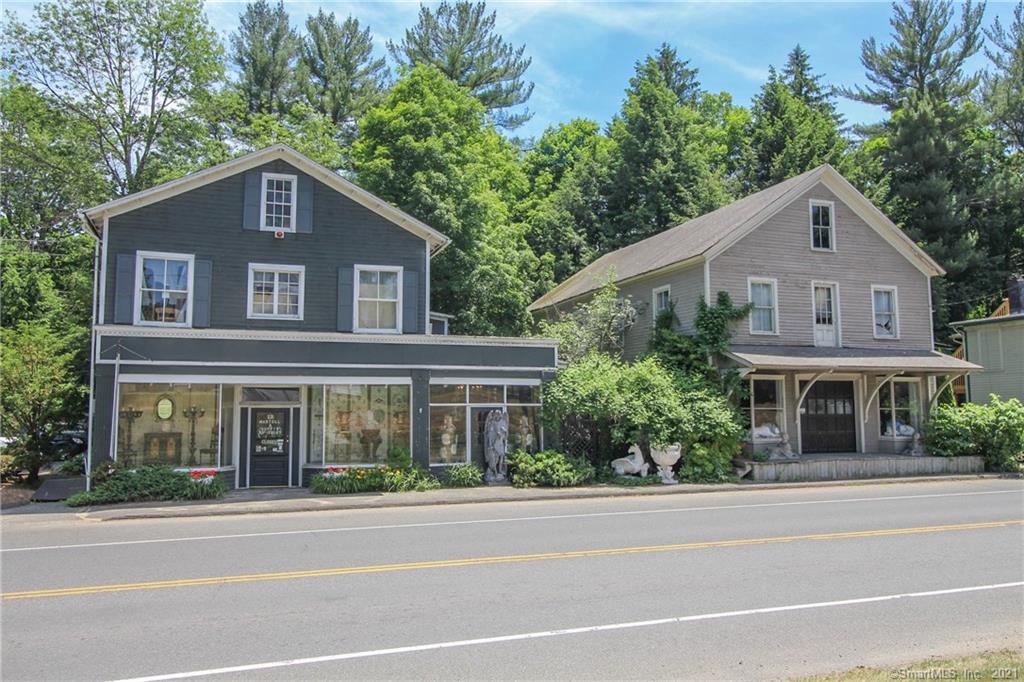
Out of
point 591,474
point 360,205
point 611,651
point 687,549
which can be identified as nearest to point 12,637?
point 611,651

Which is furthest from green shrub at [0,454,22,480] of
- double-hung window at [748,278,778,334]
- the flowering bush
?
double-hung window at [748,278,778,334]

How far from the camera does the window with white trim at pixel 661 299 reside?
2673 cm

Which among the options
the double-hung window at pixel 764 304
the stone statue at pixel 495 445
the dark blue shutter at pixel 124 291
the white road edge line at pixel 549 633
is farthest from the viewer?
the double-hung window at pixel 764 304

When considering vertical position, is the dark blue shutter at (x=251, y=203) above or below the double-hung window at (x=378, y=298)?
above

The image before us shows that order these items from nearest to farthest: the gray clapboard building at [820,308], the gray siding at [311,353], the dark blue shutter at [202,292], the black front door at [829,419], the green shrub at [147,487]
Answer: the green shrub at [147,487] < the gray siding at [311,353] < the dark blue shutter at [202,292] < the gray clapboard building at [820,308] < the black front door at [829,419]

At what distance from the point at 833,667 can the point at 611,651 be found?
1665 millimetres

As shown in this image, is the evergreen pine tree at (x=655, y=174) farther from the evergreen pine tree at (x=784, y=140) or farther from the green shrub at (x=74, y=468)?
the green shrub at (x=74, y=468)

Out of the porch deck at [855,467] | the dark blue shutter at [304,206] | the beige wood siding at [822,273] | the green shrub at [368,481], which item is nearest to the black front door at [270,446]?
the green shrub at [368,481]

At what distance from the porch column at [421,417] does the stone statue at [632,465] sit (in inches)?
210

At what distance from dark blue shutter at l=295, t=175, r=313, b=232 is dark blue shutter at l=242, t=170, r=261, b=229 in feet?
3.60

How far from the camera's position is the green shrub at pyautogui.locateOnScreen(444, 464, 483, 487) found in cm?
1998

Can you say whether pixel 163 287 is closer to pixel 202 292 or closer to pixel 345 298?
pixel 202 292

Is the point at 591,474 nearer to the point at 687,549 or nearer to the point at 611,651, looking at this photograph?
the point at 687,549

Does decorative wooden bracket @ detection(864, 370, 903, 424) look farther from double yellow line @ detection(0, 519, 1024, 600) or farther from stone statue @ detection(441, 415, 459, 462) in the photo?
stone statue @ detection(441, 415, 459, 462)
